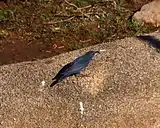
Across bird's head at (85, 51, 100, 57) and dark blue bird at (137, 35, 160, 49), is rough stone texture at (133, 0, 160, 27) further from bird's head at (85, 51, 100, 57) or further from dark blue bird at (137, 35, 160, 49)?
bird's head at (85, 51, 100, 57)

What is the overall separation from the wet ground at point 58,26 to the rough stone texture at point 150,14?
3.3 inches

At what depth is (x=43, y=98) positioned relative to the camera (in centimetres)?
346

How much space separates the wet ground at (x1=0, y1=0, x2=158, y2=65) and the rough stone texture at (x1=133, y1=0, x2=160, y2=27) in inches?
3.3

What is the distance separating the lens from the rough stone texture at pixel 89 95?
3385 mm

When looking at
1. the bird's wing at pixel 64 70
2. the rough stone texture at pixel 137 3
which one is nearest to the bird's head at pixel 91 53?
the bird's wing at pixel 64 70

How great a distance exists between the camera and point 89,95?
3.49 m

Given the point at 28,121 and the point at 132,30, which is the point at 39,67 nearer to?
the point at 28,121

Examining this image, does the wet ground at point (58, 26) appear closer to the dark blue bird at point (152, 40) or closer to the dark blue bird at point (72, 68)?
the dark blue bird at point (152, 40)

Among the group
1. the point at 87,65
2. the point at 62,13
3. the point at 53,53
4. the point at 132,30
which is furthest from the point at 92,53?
the point at 62,13

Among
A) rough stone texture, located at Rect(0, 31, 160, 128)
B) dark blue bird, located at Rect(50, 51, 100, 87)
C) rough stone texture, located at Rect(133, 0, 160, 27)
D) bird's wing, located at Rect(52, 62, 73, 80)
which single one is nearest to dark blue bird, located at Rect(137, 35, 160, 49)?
rough stone texture, located at Rect(0, 31, 160, 128)

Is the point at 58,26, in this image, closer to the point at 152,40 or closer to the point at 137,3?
the point at 137,3

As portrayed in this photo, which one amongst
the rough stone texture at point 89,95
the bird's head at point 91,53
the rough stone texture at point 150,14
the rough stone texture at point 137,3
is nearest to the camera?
the rough stone texture at point 89,95

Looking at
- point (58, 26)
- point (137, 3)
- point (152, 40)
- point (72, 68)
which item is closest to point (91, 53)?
point (72, 68)

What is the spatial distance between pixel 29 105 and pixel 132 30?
2491mm
